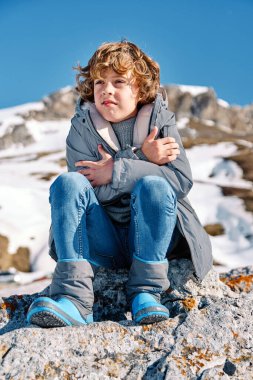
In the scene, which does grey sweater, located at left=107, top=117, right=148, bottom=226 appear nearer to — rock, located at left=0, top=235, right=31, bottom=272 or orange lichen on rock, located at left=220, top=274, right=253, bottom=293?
orange lichen on rock, located at left=220, top=274, right=253, bottom=293

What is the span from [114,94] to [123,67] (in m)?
0.36

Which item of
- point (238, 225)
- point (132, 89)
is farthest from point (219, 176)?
point (132, 89)

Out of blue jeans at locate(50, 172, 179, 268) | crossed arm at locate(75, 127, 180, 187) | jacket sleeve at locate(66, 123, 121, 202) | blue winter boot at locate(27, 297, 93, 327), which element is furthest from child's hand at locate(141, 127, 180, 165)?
blue winter boot at locate(27, 297, 93, 327)

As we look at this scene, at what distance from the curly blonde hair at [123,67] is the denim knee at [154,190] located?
161cm

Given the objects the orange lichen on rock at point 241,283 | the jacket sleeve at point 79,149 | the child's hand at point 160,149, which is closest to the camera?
the child's hand at point 160,149

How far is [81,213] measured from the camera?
5410 mm

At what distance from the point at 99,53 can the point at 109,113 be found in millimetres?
774

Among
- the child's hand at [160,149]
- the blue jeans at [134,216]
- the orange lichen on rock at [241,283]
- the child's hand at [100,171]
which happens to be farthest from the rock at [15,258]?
the blue jeans at [134,216]

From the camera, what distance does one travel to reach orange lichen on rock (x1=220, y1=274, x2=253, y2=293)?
720 cm

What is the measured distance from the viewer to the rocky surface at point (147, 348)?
163 inches

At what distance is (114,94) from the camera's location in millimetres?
6277

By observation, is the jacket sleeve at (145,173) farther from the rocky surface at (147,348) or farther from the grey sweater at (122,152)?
the rocky surface at (147,348)

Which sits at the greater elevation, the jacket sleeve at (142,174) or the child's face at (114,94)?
the child's face at (114,94)

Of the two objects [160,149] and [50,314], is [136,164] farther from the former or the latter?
[50,314]
